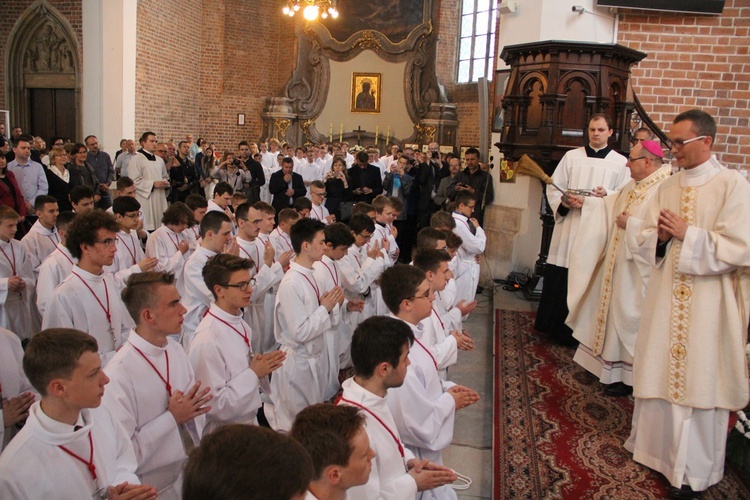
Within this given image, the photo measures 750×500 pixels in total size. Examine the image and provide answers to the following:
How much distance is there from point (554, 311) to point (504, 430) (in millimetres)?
2266

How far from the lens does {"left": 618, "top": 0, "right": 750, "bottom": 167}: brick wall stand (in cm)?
827

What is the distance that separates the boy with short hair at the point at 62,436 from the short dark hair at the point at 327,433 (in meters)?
0.77

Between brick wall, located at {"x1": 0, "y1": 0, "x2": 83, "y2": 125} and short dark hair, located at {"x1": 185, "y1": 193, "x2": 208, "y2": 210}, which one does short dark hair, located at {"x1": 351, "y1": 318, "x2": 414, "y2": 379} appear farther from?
brick wall, located at {"x1": 0, "y1": 0, "x2": 83, "y2": 125}

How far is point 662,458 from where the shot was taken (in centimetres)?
396

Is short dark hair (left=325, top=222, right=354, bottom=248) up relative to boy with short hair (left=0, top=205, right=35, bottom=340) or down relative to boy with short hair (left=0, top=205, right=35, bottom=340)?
up

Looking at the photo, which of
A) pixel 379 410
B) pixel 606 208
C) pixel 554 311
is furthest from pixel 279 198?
pixel 379 410

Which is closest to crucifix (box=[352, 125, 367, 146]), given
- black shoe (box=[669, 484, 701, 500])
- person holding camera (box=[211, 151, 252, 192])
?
person holding camera (box=[211, 151, 252, 192])

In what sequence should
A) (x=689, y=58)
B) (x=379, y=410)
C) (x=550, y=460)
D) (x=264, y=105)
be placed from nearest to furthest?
(x=379, y=410)
(x=550, y=460)
(x=689, y=58)
(x=264, y=105)

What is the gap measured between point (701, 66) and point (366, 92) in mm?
15133

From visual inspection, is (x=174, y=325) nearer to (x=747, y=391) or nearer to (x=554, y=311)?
(x=747, y=391)

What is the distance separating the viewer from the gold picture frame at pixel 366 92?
2242 cm

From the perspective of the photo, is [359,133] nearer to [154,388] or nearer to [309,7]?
[309,7]

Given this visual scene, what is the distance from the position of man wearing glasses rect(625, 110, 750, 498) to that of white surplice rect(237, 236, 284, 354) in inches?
121

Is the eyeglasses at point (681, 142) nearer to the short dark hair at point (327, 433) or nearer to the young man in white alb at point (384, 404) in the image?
the young man in white alb at point (384, 404)
